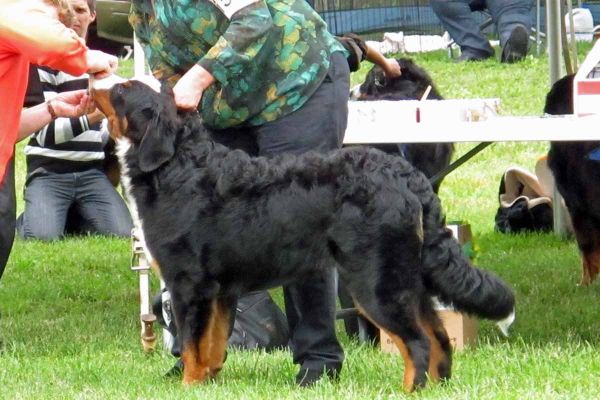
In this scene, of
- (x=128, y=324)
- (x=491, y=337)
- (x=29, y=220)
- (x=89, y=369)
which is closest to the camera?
(x=89, y=369)

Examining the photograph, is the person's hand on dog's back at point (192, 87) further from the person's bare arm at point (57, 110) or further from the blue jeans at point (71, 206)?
the blue jeans at point (71, 206)

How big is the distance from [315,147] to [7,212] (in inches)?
63.9

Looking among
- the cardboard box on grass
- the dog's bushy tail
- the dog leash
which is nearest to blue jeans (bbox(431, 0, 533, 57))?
the cardboard box on grass

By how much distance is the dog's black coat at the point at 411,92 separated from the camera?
23.1ft

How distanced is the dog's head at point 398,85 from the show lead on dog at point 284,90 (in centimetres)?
251

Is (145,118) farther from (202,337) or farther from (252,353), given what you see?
(252,353)

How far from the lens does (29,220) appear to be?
8.80m

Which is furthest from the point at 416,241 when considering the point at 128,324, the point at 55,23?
the point at 128,324

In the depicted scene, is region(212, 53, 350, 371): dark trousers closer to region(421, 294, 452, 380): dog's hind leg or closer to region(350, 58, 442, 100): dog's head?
region(421, 294, 452, 380): dog's hind leg

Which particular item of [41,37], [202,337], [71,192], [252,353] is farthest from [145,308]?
[71,192]

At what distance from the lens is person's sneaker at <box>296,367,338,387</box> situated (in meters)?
4.43

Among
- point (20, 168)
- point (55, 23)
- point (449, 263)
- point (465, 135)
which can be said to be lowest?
point (20, 168)

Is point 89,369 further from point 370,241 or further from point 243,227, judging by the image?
point 370,241

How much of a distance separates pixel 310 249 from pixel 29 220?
5.01 m
